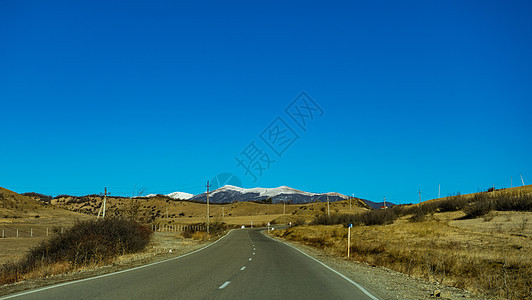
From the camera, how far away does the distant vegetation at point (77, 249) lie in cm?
1641

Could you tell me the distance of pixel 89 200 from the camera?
150 m

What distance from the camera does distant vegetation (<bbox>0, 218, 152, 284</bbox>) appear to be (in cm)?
1641

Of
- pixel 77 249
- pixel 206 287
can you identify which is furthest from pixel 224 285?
pixel 77 249

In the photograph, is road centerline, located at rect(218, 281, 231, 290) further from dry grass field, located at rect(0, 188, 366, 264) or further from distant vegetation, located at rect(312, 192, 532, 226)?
dry grass field, located at rect(0, 188, 366, 264)

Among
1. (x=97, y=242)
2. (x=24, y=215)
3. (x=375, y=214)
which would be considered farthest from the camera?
(x=24, y=215)

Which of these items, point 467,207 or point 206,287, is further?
point 467,207

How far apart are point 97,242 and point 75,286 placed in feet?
33.6

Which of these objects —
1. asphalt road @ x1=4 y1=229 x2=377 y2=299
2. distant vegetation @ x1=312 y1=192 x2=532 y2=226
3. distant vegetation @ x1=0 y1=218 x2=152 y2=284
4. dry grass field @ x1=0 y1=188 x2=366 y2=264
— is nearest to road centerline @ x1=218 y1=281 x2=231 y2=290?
asphalt road @ x1=4 y1=229 x2=377 y2=299

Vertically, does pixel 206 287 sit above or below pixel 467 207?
below

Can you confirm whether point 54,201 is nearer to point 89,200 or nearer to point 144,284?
point 89,200

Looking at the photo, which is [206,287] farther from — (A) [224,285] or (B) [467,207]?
(B) [467,207]

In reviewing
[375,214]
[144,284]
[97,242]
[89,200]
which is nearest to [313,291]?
[144,284]

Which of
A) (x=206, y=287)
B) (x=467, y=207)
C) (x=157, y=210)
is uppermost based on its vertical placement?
(x=467, y=207)

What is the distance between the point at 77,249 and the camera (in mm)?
19391
